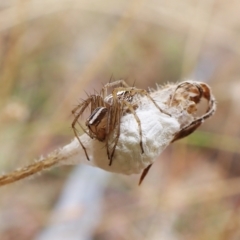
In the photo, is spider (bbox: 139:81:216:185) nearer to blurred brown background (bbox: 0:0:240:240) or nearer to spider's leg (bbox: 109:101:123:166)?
spider's leg (bbox: 109:101:123:166)

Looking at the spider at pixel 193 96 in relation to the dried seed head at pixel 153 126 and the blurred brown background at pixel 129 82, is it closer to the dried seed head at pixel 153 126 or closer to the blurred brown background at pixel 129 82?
the dried seed head at pixel 153 126

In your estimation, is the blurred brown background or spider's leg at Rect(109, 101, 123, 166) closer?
spider's leg at Rect(109, 101, 123, 166)

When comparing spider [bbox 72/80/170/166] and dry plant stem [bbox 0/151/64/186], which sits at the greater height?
spider [bbox 72/80/170/166]

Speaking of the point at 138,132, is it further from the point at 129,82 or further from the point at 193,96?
the point at 129,82

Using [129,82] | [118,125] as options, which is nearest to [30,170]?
[118,125]

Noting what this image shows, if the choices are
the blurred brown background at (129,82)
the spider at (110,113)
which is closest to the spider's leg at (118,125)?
the spider at (110,113)

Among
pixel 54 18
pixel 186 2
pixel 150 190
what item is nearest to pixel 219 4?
pixel 186 2

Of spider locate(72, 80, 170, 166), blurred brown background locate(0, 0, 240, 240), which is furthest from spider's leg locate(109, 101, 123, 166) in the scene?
blurred brown background locate(0, 0, 240, 240)
